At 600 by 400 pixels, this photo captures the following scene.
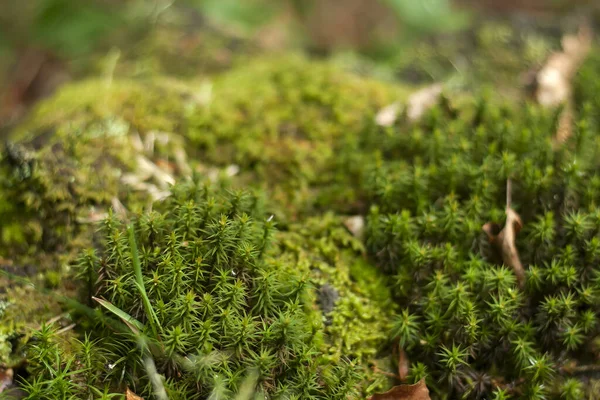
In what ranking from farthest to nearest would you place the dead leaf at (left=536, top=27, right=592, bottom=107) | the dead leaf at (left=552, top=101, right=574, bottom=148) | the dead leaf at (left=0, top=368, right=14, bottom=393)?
1. the dead leaf at (left=536, top=27, right=592, bottom=107)
2. the dead leaf at (left=552, top=101, right=574, bottom=148)
3. the dead leaf at (left=0, top=368, right=14, bottom=393)

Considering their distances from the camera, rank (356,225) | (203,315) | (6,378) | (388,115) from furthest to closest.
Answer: (388,115), (356,225), (6,378), (203,315)

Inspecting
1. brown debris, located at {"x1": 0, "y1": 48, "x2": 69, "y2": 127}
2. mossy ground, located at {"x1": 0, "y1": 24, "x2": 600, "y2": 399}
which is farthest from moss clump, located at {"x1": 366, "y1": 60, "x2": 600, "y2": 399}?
brown debris, located at {"x1": 0, "y1": 48, "x2": 69, "y2": 127}

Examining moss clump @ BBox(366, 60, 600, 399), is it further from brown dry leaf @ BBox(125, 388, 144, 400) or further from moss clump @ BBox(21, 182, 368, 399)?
brown dry leaf @ BBox(125, 388, 144, 400)

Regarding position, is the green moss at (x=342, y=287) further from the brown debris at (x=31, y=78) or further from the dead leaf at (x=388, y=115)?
the brown debris at (x=31, y=78)

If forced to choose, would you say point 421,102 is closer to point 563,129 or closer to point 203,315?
point 563,129

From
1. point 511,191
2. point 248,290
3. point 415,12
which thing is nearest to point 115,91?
point 248,290

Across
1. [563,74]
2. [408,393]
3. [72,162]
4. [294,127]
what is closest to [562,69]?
[563,74]

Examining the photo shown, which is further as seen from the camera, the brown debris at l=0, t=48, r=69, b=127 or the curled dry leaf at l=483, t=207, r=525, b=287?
the brown debris at l=0, t=48, r=69, b=127
